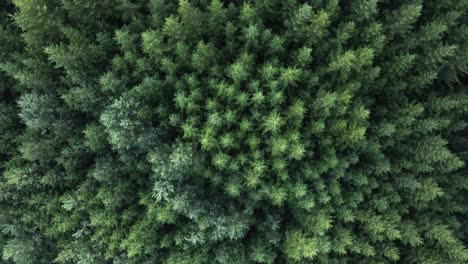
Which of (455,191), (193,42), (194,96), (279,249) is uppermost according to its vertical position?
(193,42)

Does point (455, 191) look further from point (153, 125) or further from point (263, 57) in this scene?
point (153, 125)

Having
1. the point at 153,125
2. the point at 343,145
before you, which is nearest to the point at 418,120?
the point at 343,145

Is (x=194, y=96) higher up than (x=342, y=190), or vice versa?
(x=194, y=96)

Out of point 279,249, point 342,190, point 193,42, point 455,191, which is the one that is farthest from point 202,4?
point 455,191

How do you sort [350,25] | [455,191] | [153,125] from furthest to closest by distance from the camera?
[455,191] → [153,125] → [350,25]

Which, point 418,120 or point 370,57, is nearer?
point 370,57

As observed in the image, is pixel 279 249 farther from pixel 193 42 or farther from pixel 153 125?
pixel 193 42

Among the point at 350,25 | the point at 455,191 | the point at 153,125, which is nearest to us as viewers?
the point at 350,25
